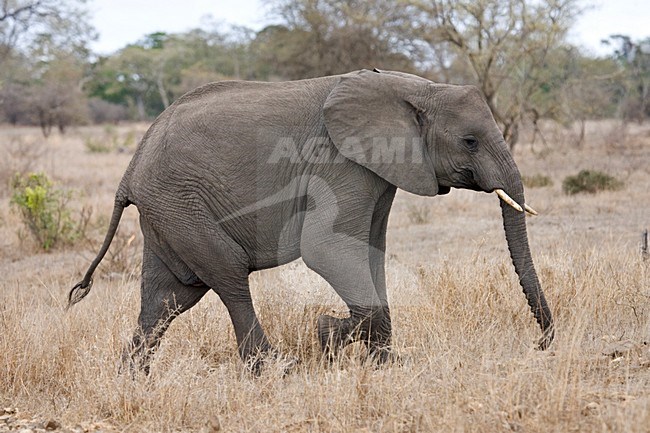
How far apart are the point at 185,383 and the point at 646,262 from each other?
387 cm

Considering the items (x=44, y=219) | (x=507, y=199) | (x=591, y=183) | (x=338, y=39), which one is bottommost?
(x=44, y=219)

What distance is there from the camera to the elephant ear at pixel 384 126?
4707 mm

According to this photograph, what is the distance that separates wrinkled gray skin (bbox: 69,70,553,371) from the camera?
4.70 metres

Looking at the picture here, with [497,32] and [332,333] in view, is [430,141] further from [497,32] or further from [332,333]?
[497,32]

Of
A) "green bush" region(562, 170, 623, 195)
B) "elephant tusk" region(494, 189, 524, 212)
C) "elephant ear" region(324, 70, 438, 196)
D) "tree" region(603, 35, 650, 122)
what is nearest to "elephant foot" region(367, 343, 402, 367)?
"elephant ear" region(324, 70, 438, 196)

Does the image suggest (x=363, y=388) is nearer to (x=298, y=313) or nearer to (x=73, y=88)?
(x=298, y=313)

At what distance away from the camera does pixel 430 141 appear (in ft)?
15.9

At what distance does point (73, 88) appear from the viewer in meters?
36.7

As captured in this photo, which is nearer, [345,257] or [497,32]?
[345,257]

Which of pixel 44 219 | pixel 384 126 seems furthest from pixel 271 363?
pixel 44 219

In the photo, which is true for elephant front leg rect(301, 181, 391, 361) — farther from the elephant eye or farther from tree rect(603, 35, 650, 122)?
tree rect(603, 35, 650, 122)

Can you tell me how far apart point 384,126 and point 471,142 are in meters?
0.47

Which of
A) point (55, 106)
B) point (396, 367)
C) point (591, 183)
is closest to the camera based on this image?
point (396, 367)

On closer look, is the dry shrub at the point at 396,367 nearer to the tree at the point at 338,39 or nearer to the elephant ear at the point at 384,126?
the elephant ear at the point at 384,126
